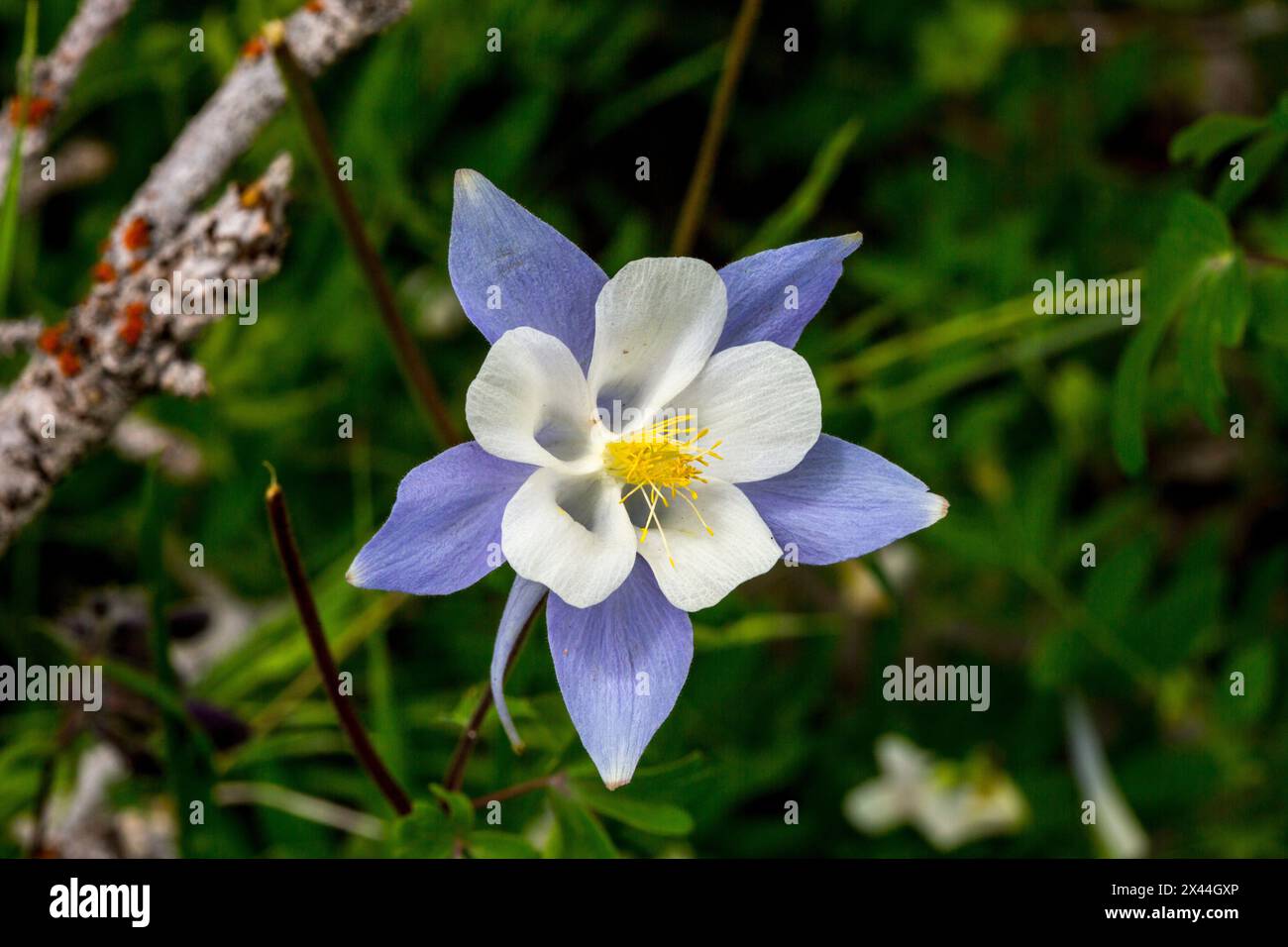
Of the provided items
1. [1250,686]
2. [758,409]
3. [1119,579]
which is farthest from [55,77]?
[1250,686]

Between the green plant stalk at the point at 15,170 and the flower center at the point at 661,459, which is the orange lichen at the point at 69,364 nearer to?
the green plant stalk at the point at 15,170

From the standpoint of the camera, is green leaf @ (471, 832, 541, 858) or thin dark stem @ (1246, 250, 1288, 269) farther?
thin dark stem @ (1246, 250, 1288, 269)

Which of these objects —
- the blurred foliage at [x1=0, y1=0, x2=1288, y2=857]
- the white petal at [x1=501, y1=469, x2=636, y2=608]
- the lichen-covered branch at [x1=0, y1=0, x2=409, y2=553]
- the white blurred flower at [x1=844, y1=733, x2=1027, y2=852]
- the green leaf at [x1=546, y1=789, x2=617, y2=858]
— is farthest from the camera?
the white blurred flower at [x1=844, y1=733, x2=1027, y2=852]

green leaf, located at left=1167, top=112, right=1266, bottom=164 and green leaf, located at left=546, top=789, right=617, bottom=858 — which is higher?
green leaf, located at left=1167, top=112, right=1266, bottom=164

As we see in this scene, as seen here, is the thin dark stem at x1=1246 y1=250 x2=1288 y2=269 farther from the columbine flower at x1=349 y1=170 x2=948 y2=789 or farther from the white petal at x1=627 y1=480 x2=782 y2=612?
the white petal at x1=627 y1=480 x2=782 y2=612

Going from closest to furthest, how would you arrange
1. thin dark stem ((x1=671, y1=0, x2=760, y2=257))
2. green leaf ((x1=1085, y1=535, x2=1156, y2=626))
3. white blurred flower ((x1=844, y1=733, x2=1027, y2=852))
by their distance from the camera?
thin dark stem ((x1=671, y1=0, x2=760, y2=257))
green leaf ((x1=1085, y1=535, x2=1156, y2=626))
white blurred flower ((x1=844, y1=733, x2=1027, y2=852))

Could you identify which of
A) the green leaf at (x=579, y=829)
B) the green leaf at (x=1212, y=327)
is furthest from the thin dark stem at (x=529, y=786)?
the green leaf at (x=1212, y=327)

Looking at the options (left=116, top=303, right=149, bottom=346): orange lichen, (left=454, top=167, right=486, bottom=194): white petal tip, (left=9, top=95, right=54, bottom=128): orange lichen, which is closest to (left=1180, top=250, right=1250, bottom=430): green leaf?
(left=454, top=167, right=486, bottom=194): white petal tip
